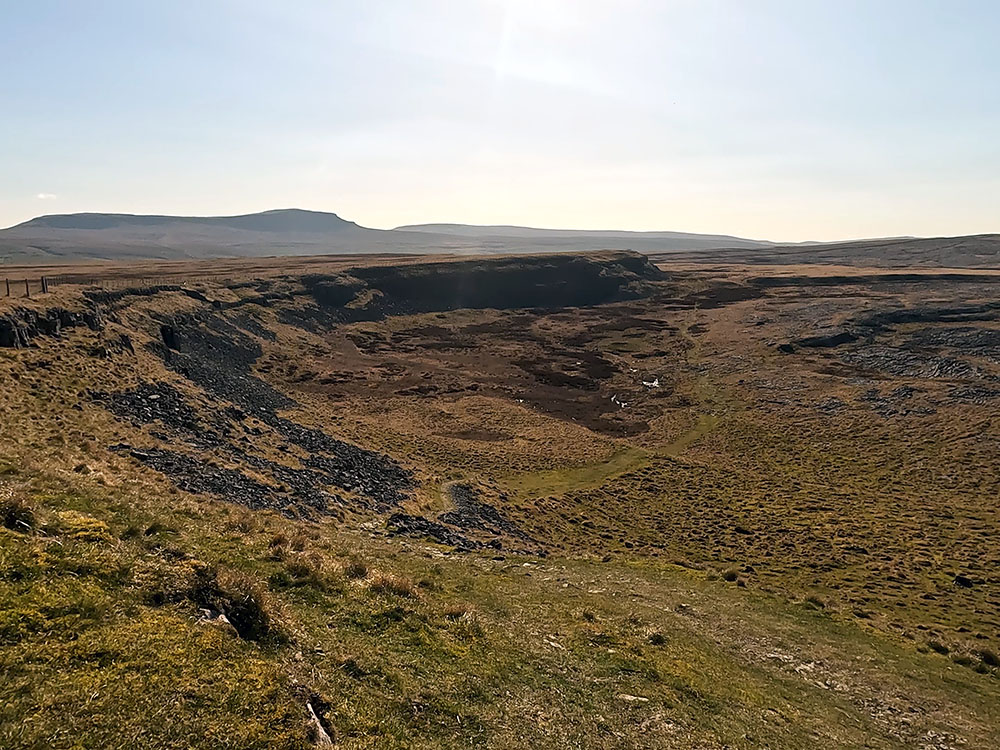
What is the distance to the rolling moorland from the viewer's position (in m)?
9.62

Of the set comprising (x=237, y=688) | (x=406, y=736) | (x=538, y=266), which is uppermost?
(x=538, y=266)

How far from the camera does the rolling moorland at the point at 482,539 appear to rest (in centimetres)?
962

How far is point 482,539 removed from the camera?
28.5 meters

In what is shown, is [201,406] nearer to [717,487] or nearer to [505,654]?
[505,654]

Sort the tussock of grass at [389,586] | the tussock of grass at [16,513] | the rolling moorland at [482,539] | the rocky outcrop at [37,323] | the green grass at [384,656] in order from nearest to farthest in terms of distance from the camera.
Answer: the green grass at [384,656] → the rolling moorland at [482,539] → the tussock of grass at [16,513] → the tussock of grass at [389,586] → the rocky outcrop at [37,323]

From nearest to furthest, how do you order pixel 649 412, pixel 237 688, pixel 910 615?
pixel 237 688
pixel 910 615
pixel 649 412

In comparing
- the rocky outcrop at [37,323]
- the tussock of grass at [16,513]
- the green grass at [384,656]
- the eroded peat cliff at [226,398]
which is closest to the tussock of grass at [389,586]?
the green grass at [384,656]

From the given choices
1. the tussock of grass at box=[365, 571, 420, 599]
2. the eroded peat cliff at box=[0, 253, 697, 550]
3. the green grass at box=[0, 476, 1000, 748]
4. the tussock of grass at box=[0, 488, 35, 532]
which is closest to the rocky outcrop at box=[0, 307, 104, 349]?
the eroded peat cliff at box=[0, 253, 697, 550]

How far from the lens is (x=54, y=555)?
35.2 feet

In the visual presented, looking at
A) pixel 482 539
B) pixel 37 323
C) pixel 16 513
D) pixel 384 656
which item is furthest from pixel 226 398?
pixel 384 656

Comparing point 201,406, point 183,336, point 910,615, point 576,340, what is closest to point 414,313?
point 576,340

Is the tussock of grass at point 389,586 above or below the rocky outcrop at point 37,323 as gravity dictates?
below

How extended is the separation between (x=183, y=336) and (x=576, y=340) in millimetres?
55297

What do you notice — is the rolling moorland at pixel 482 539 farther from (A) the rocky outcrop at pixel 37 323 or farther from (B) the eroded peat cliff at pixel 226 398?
(B) the eroded peat cliff at pixel 226 398
